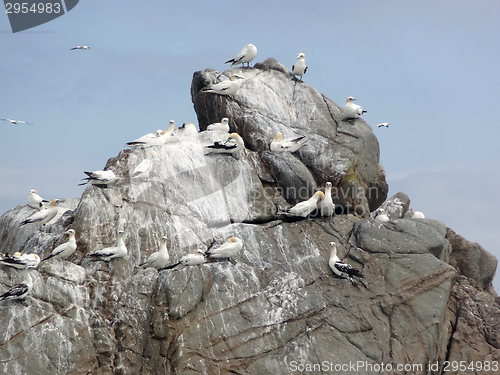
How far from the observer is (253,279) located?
63.2 feet

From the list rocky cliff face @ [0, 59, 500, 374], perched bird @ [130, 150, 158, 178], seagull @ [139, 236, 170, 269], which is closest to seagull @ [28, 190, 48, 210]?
rocky cliff face @ [0, 59, 500, 374]

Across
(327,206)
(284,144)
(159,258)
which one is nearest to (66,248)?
(159,258)

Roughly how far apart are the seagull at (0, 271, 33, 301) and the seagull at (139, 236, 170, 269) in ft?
11.3

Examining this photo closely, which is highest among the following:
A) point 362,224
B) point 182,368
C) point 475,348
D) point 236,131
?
point 236,131

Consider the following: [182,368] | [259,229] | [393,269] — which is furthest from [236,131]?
[182,368]

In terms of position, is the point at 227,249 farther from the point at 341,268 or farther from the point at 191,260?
the point at 341,268

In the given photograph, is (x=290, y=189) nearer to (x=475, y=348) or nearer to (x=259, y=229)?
(x=259, y=229)

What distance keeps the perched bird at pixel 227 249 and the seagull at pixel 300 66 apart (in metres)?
9.69

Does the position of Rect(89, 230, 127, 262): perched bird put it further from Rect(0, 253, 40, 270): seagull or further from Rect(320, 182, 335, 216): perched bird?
Rect(320, 182, 335, 216): perched bird

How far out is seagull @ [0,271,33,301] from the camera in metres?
16.7

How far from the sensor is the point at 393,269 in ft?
65.9

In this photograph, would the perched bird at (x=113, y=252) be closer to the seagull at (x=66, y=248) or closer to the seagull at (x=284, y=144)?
the seagull at (x=66, y=248)

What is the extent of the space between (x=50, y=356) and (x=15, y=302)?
1714 millimetres

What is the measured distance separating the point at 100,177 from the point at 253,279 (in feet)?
19.1
